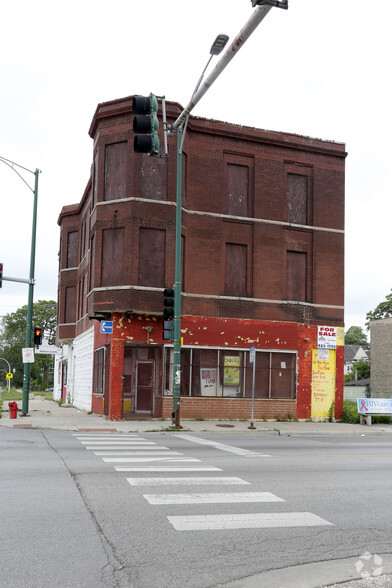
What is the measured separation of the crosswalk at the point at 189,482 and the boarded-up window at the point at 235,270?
423 inches

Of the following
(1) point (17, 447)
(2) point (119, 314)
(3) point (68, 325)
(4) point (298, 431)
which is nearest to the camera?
(1) point (17, 447)

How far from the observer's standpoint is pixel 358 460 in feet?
41.7

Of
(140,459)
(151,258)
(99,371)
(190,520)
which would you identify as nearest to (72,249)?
(99,371)

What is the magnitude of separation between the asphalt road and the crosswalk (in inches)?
0.8

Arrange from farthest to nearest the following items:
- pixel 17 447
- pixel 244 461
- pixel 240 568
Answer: pixel 17 447 → pixel 244 461 → pixel 240 568

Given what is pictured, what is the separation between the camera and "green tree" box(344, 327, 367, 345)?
488 ft

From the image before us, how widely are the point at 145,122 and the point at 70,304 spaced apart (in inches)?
1248

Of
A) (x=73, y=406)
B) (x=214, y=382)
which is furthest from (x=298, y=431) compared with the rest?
(x=73, y=406)

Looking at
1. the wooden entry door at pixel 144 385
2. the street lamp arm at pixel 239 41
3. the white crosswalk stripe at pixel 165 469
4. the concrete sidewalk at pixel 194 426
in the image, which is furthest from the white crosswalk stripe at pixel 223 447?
the street lamp arm at pixel 239 41

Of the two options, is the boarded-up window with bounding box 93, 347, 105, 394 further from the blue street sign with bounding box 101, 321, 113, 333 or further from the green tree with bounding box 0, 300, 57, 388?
the green tree with bounding box 0, 300, 57, 388

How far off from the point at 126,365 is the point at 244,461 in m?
13.0

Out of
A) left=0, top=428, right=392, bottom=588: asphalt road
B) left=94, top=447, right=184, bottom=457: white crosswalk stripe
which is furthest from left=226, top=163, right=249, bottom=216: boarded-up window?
left=0, top=428, right=392, bottom=588: asphalt road

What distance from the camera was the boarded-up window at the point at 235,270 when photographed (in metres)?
26.1

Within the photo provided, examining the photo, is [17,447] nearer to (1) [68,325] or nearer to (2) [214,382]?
(2) [214,382]
